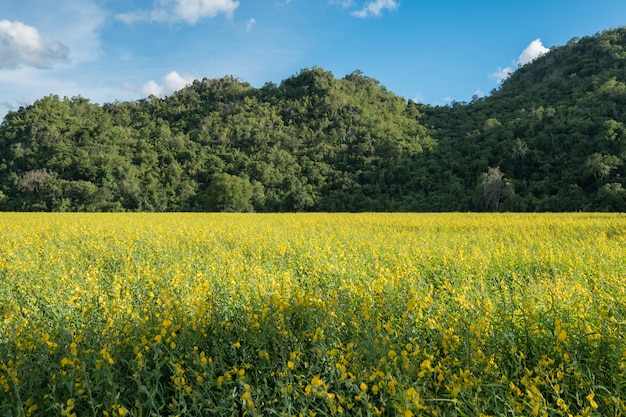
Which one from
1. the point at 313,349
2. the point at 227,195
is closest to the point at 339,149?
the point at 227,195

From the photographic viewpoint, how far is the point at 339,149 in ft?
251

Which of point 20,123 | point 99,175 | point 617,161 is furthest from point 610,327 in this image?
point 20,123

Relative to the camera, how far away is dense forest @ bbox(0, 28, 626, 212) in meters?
48.3

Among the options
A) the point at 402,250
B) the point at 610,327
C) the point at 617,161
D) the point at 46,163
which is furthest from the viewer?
the point at 46,163

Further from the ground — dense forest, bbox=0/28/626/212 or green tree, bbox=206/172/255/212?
dense forest, bbox=0/28/626/212

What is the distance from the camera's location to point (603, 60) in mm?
72750

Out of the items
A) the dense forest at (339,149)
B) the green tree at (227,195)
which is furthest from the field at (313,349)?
the green tree at (227,195)

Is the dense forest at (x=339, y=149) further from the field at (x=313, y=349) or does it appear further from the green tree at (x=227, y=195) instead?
the field at (x=313, y=349)

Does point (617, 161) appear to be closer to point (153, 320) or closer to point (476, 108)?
point (476, 108)

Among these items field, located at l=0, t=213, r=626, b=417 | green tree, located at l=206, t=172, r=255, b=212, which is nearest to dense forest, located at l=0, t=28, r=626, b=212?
green tree, located at l=206, t=172, r=255, b=212

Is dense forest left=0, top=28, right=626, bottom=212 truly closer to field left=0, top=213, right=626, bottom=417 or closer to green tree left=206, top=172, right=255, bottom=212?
green tree left=206, top=172, right=255, bottom=212

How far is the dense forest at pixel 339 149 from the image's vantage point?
48.3 metres

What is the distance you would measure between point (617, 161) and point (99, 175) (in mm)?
65998

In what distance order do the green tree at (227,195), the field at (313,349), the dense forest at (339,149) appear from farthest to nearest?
1. the green tree at (227,195)
2. the dense forest at (339,149)
3. the field at (313,349)
